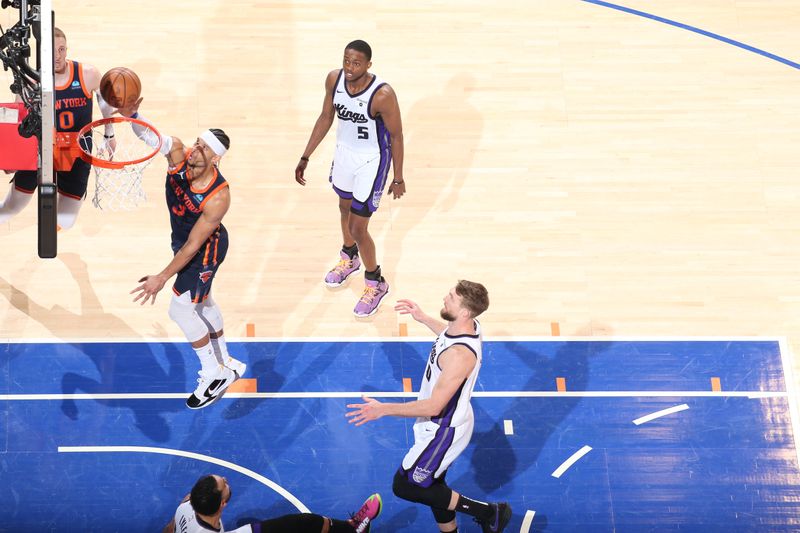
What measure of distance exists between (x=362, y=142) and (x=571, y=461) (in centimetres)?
320

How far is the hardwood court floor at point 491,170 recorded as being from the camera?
8.54 m

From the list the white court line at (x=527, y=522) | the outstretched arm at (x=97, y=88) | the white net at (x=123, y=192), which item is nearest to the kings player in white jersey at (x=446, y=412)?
the white court line at (x=527, y=522)

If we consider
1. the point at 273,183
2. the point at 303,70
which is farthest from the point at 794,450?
the point at 303,70

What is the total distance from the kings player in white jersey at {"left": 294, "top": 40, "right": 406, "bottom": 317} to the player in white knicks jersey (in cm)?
198

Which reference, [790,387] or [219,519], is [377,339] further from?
[790,387]

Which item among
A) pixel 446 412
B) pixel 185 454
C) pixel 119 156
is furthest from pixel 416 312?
pixel 119 156

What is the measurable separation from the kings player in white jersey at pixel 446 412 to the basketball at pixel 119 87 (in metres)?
2.70

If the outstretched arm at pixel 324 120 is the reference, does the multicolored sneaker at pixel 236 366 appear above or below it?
below

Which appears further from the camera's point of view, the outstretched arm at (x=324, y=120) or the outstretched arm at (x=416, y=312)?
the outstretched arm at (x=324, y=120)

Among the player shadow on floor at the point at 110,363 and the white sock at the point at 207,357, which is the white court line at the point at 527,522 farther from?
the player shadow on floor at the point at 110,363

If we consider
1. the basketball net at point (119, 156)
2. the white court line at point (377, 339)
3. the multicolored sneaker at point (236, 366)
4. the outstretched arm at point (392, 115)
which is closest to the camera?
the outstretched arm at point (392, 115)

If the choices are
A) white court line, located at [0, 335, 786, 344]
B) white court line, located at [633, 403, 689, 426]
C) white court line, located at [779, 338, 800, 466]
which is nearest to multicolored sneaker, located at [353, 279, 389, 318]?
white court line, located at [0, 335, 786, 344]

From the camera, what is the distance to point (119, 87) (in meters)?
7.19

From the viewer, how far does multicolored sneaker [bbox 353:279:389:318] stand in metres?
8.41
